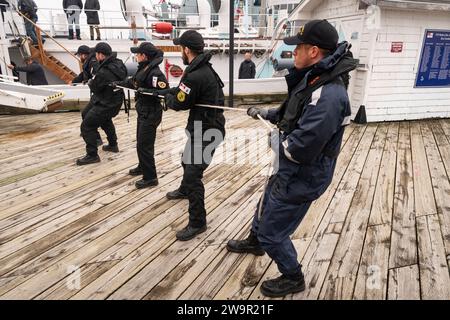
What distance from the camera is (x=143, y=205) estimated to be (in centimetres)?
433

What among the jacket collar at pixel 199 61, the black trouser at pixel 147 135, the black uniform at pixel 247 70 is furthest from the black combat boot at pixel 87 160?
the black uniform at pixel 247 70

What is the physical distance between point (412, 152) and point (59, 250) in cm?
640

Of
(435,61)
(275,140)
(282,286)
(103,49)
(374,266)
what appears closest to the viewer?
(275,140)

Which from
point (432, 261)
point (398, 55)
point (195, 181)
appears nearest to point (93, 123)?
point (195, 181)

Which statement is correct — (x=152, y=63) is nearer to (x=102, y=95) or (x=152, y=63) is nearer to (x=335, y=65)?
(x=102, y=95)

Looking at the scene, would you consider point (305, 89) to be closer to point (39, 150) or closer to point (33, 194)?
point (33, 194)

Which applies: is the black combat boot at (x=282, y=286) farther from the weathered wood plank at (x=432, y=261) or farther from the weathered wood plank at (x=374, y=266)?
the weathered wood plank at (x=432, y=261)

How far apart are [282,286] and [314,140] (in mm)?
1345

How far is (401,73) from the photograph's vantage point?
28.1 feet

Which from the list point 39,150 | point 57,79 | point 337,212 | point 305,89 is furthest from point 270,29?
point 305,89

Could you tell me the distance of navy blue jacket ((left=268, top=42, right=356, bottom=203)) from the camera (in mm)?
2123

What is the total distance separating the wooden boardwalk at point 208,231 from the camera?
9.47 ft

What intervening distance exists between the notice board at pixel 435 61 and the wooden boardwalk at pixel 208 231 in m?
3.32

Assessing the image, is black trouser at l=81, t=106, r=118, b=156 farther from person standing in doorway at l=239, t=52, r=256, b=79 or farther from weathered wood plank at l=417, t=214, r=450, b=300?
person standing in doorway at l=239, t=52, r=256, b=79
